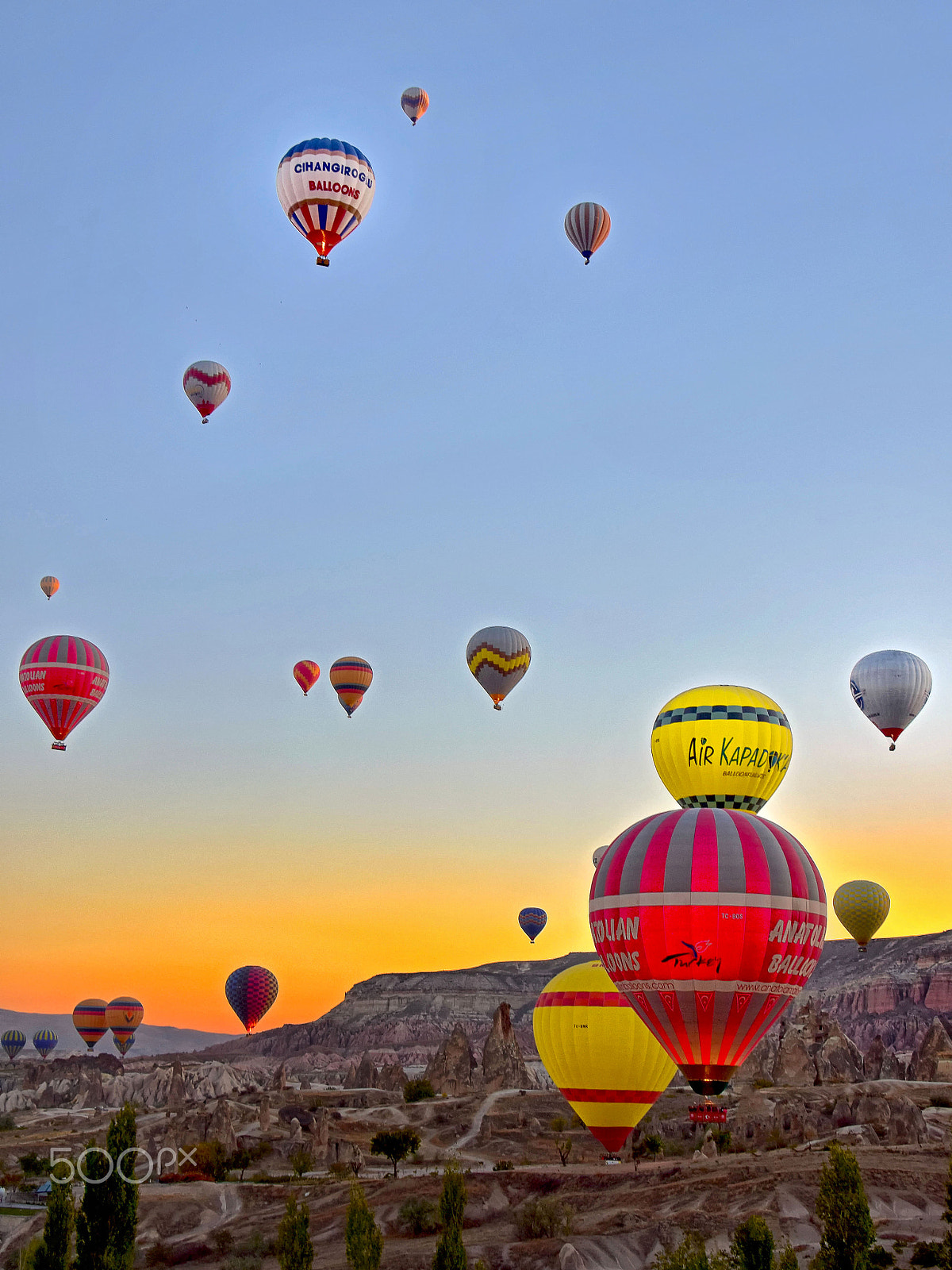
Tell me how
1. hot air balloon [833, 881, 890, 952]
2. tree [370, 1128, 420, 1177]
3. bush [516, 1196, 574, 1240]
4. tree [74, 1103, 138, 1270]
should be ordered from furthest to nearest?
hot air balloon [833, 881, 890, 952] → tree [370, 1128, 420, 1177] → bush [516, 1196, 574, 1240] → tree [74, 1103, 138, 1270]

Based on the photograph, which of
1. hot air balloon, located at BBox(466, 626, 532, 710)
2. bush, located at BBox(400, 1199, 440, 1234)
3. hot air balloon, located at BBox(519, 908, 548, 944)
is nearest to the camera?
bush, located at BBox(400, 1199, 440, 1234)

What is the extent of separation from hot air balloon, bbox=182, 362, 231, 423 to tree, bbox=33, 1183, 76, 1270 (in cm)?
3967

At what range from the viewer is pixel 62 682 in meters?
69.2

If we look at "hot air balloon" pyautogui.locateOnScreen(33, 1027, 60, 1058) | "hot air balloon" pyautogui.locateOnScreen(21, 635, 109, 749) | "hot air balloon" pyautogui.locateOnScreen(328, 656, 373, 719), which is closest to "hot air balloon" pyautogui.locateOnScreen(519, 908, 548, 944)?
"hot air balloon" pyautogui.locateOnScreen(328, 656, 373, 719)

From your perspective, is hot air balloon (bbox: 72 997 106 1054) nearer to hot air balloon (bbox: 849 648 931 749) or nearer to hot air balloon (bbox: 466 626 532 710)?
hot air balloon (bbox: 466 626 532 710)

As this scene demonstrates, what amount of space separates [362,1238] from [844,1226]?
17.5 metres

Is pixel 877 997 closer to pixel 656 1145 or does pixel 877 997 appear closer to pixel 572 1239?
pixel 656 1145

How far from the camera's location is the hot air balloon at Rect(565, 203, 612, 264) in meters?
60.0

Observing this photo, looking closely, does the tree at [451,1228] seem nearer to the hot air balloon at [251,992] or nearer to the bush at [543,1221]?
the bush at [543,1221]

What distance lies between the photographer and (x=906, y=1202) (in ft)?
186

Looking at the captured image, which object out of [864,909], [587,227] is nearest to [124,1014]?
[864,909]

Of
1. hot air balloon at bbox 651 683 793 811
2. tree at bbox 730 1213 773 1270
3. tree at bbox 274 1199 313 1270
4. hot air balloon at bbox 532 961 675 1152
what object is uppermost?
hot air balloon at bbox 651 683 793 811

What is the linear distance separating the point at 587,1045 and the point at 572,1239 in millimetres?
10215

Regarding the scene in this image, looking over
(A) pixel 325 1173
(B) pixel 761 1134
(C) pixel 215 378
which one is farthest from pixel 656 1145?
(C) pixel 215 378
